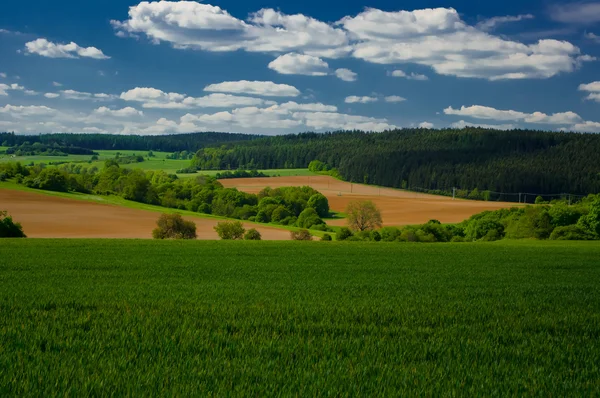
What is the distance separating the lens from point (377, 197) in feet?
467

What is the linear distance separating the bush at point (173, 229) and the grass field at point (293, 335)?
156 feet

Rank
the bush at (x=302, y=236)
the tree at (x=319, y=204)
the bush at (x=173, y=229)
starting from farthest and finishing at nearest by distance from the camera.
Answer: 1. the tree at (x=319, y=204)
2. the bush at (x=302, y=236)
3. the bush at (x=173, y=229)

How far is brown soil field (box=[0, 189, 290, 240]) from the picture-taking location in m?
73.2

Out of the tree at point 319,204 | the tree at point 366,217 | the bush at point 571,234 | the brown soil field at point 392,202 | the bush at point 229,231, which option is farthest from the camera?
the tree at point 319,204

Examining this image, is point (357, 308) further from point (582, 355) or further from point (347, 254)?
point (347, 254)

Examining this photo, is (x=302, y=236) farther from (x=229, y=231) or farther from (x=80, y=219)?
(x=80, y=219)

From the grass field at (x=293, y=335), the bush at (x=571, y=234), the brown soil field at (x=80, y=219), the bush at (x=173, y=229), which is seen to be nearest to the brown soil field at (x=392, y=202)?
the bush at (x=571, y=234)

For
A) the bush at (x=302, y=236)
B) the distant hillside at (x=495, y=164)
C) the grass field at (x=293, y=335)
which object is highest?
the distant hillside at (x=495, y=164)

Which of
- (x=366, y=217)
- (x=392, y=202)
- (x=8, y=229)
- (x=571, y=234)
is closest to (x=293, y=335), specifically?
(x=8, y=229)

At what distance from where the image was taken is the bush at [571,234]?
68250mm

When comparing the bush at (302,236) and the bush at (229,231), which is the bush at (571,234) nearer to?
the bush at (302,236)

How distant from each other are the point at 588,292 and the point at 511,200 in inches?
5438

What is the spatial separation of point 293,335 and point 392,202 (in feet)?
401

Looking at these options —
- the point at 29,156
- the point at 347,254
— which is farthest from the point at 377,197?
the point at 29,156
